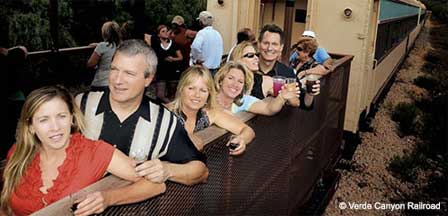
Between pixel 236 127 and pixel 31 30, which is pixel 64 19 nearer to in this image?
pixel 31 30

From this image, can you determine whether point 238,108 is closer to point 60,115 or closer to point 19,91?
point 60,115

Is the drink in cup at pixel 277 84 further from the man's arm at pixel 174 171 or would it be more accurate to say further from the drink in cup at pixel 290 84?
the man's arm at pixel 174 171

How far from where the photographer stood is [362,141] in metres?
8.65

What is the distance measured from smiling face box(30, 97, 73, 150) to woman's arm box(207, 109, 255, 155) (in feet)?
3.03

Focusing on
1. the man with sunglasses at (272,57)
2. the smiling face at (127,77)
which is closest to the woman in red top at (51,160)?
the smiling face at (127,77)

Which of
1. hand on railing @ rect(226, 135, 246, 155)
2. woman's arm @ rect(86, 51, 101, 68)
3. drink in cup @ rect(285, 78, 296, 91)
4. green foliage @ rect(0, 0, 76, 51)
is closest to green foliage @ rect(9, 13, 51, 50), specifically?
green foliage @ rect(0, 0, 76, 51)

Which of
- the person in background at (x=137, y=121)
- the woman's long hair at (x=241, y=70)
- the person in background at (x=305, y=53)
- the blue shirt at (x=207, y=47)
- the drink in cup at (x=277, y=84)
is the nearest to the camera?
the person in background at (x=137, y=121)

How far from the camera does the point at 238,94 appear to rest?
3180 mm

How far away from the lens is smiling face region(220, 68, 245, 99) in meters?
3.16

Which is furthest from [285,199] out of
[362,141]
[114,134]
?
[362,141]

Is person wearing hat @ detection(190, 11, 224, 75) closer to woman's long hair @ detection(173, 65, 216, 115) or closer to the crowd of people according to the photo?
the crowd of people

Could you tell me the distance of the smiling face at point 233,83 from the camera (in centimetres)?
316

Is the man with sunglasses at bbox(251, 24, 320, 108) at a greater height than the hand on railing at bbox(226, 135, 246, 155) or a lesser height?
greater

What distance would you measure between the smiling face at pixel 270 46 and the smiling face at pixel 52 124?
204 centimetres
